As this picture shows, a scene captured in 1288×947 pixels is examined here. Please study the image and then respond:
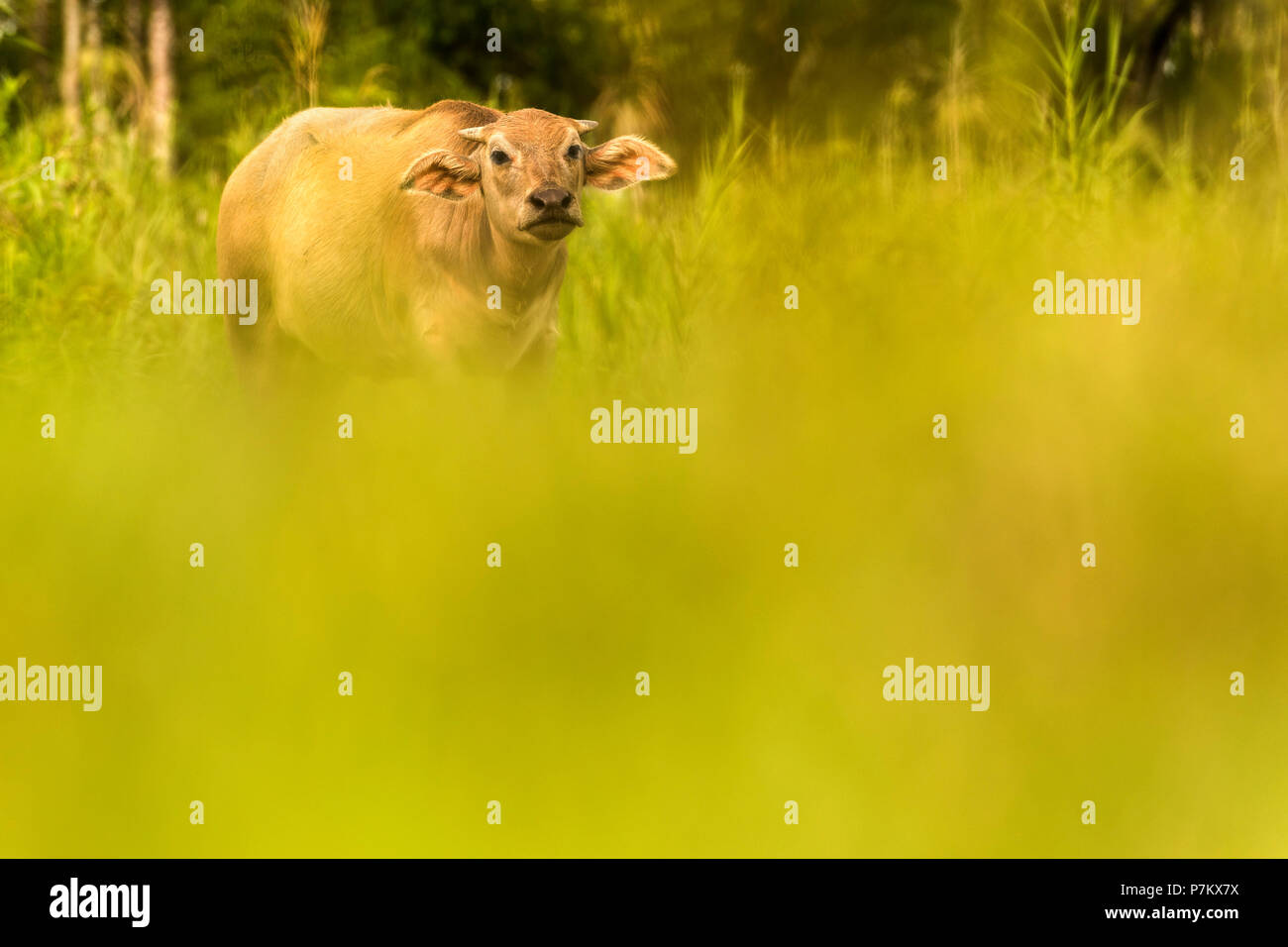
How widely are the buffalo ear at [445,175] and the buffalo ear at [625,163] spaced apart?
19.5 inches

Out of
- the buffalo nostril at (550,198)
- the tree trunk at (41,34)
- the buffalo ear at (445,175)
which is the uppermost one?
the tree trunk at (41,34)

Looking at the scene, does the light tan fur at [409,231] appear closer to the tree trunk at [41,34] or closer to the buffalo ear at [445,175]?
the buffalo ear at [445,175]

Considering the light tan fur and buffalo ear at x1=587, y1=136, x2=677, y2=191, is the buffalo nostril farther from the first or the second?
buffalo ear at x1=587, y1=136, x2=677, y2=191

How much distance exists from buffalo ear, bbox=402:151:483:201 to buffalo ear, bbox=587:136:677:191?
1.62ft

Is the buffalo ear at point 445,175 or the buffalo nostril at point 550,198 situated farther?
the buffalo ear at point 445,175

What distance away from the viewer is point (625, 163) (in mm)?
6129

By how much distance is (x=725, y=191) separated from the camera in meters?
6.09

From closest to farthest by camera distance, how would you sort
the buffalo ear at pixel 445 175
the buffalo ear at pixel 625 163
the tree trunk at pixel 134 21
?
1. the buffalo ear at pixel 625 163
2. the buffalo ear at pixel 445 175
3. the tree trunk at pixel 134 21

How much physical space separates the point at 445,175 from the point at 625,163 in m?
0.77

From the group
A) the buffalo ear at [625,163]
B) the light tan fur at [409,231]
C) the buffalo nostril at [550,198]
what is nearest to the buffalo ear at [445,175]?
the light tan fur at [409,231]

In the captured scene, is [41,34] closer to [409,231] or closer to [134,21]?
[134,21]

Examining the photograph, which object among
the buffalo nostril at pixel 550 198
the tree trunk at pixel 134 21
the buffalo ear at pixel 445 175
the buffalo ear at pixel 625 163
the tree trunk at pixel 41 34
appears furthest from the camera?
the tree trunk at pixel 134 21

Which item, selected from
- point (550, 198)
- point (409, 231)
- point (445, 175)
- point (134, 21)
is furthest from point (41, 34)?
point (550, 198)

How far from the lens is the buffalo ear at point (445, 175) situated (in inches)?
244
